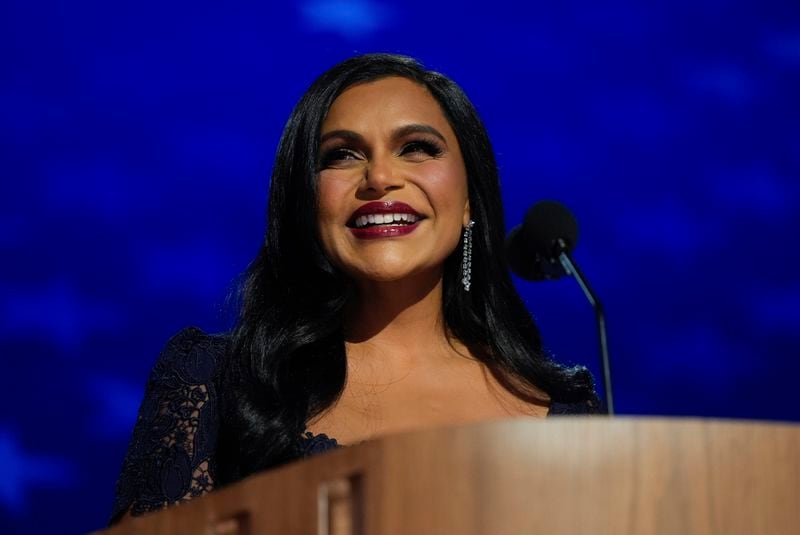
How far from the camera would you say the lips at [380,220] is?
2.04 meters

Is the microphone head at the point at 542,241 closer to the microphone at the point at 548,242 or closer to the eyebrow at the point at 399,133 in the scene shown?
the microphone at the point at 548,242

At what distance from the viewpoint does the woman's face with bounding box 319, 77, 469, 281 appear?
205 cm

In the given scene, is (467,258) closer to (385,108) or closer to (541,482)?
(385,108)

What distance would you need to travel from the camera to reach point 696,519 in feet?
3.26

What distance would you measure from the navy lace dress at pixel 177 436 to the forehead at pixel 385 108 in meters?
0.44

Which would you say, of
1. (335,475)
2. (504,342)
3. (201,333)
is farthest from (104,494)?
(335,475)

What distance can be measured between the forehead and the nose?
8 centimetres

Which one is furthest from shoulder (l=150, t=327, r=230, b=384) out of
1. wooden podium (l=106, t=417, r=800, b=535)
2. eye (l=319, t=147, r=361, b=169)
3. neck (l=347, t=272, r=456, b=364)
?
wooden podium (l=106, t=417, r=800, b=535)

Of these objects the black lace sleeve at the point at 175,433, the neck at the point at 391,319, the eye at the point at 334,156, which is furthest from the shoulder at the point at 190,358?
the eye at the point at 334,156

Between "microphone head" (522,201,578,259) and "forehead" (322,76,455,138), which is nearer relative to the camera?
"microphone head" (522,201,578,259)

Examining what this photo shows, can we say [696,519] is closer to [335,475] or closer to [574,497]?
[574,497]

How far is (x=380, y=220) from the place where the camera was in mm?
2039

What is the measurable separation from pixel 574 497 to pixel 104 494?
2192mm

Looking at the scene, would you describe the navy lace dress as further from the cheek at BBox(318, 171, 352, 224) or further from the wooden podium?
the wooden podium
